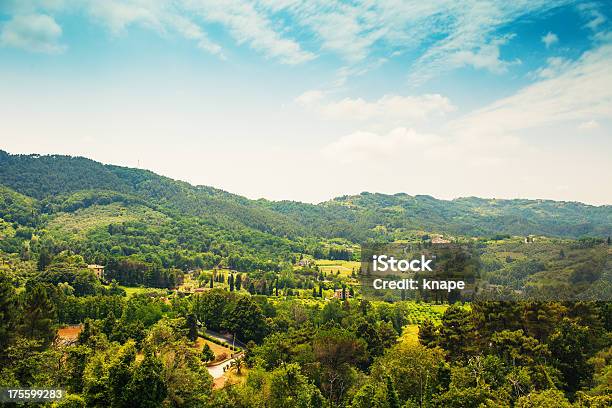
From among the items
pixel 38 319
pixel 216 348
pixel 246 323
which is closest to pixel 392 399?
pixel 216 348

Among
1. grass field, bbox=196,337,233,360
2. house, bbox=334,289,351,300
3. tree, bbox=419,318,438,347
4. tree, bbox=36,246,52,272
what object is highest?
tree, bbox=36,246,52,272

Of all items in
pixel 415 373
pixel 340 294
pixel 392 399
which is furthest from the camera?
pixel 340 294

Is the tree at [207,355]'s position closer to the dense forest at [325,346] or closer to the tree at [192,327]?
the dense forest at [325,346]

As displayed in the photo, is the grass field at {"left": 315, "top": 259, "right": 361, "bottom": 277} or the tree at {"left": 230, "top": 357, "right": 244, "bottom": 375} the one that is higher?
the grass field at {"left": 315, "top": 259, "right": 361, "bottom": 277}

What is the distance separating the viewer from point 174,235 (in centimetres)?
14875

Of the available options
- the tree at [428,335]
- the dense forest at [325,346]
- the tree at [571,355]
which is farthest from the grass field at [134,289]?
the tree at [571,355]

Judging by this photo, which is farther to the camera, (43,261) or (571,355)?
(43,261)

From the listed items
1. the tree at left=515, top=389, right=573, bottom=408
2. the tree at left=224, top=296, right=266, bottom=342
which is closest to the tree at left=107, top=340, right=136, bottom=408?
the tree at left=515, top=389, right=573, bottom=408

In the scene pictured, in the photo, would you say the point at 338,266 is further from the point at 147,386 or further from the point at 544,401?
the point at 147,386

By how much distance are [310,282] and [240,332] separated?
50.7 meters

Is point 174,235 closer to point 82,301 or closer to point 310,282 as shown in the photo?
point 310,282

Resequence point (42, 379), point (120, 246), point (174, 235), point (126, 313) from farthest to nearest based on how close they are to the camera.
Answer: point (174, 235) < point (120, 246) < point (126, 313) < point (42, 379)

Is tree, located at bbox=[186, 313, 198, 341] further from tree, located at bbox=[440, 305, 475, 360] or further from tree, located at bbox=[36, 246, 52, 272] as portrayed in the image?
tree, located at bbox=[36, 246, 52, 272]

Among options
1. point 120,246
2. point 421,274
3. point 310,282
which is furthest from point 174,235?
point 421,274
